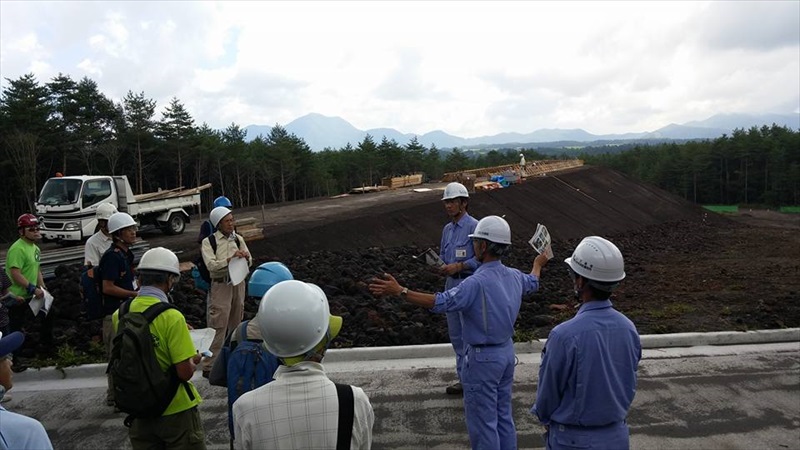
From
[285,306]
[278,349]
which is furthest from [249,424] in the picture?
[285,306]

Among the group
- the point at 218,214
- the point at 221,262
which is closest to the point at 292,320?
the point at 221,262

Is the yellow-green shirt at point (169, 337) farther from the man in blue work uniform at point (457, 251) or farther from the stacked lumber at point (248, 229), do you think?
the stacked lumber at point (248, 229)

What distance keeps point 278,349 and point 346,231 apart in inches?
557

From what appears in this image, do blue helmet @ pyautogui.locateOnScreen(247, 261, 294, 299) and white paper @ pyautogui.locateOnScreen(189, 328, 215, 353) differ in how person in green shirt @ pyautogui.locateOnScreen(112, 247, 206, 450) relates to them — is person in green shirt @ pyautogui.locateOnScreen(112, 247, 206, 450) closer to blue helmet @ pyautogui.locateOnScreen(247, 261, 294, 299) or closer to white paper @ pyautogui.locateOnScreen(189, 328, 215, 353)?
white paper @ pyautogui.locateOnScreen(189, 328, 215, 353)

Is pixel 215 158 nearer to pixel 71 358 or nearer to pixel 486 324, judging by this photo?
pixel 71 358

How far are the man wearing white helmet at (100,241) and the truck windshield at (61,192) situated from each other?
10672 millimetres

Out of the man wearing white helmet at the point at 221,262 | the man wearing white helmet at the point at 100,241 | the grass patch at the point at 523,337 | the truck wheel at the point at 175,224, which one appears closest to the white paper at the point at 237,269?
the man wearing white helmet at the point at 221,262

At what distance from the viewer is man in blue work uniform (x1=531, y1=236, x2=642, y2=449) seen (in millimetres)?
2578

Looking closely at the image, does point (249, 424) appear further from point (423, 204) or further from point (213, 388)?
point (423, 204)

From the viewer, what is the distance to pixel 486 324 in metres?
3.64

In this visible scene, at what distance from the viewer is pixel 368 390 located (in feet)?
18.5

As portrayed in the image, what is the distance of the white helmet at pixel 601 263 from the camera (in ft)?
8.55

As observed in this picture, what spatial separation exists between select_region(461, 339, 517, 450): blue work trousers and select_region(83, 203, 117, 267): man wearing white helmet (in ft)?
13.5

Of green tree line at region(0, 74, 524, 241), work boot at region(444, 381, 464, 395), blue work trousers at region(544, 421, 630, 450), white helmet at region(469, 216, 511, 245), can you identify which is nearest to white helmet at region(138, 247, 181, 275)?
white helmet at region(469, 216, 511, 245)
